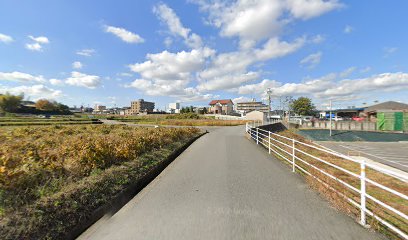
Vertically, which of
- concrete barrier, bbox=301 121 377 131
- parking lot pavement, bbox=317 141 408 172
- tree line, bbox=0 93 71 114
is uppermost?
tree line, bbox=0 93 71 114

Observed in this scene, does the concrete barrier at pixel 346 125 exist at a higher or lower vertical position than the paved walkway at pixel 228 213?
lower

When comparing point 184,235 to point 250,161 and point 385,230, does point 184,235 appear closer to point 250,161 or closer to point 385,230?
point 385,230

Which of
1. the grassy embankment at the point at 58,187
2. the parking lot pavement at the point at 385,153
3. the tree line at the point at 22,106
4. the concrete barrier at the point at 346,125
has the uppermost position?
the tree line at the point at 22,106

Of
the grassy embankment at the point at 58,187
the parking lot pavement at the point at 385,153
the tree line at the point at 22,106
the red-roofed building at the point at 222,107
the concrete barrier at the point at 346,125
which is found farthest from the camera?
the red-roofed building at the point at 222,107

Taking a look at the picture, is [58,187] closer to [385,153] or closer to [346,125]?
[385,153]

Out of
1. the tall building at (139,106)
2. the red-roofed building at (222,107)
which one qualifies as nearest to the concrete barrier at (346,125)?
the red-roofed building at (222,107)

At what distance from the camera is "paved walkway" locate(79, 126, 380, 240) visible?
3176mm

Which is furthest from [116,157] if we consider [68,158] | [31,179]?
[31,179]

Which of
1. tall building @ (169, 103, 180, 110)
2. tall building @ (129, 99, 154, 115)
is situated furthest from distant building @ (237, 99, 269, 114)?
tall building @ (129, 99, 154, 115)

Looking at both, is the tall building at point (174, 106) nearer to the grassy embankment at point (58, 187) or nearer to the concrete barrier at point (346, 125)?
the concrete barrier at point (346, 125)

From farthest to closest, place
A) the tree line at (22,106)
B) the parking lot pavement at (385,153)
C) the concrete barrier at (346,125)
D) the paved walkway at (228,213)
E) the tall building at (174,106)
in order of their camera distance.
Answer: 1. the tall building at (174,106)
2. the tree line at (22,106)
3. the concrete barrier at (346,125)
4. the parking lot pavement at (385,153)
5. the paved walkway at (228,213)

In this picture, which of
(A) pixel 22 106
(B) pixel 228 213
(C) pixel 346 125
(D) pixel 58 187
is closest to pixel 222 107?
(C) pixel 346 125

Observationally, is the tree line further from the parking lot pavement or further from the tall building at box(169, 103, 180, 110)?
the parking lot pavement

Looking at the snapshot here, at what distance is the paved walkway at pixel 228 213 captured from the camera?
10.4 feet
